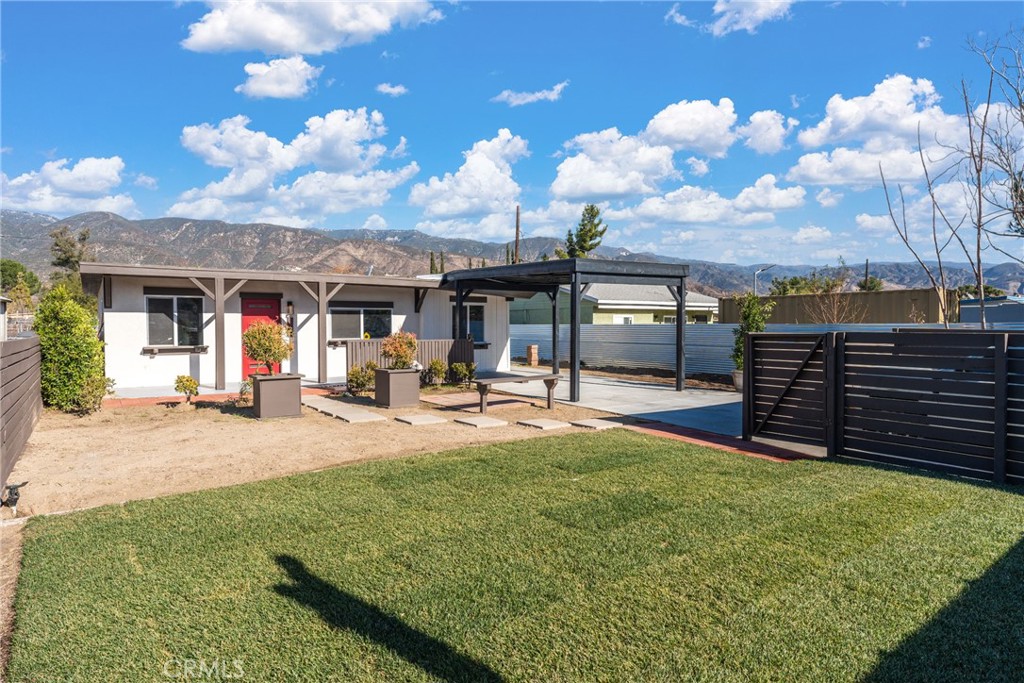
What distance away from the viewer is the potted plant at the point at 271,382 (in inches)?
378

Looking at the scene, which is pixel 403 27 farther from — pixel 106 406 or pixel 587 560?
pixel 587 560

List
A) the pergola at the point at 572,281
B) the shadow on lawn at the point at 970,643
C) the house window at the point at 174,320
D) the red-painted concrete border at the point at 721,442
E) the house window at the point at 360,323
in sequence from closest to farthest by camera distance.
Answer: the shadow on lawn at the point at 970,643 → the red-painted concrete border at the point at 721,442 → the pergola at the point at 572,281 → the house window at the point at 174,320 → the house window at the point at 360,323

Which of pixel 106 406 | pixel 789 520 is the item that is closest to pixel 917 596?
pixel 789 520

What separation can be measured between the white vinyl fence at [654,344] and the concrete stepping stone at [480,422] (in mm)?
9465

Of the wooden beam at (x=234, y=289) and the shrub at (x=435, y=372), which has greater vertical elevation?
the wooden beam at (x=234, y=289)

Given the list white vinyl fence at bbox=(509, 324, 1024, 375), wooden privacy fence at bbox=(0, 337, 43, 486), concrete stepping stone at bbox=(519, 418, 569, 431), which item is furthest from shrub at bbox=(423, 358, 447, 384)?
white vinyl fence at bbox=(509, 324, 1024, 375)

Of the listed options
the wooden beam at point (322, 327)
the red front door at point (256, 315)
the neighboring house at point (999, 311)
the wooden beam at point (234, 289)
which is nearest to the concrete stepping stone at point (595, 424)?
the wooden beam at point (322, 327)

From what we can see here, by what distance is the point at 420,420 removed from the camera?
945 centimetres

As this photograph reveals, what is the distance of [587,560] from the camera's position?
12.5ft

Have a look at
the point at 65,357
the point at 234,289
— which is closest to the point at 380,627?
the point at 65,357

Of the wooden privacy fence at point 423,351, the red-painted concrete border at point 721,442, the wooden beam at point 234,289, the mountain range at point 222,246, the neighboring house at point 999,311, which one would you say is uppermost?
the mountain range at point 222,246

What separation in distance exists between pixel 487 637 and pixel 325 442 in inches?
213

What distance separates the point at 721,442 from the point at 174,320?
11.6 m

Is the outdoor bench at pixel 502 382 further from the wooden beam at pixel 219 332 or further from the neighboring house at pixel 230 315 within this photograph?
the wooden beam at pixel 219 332
